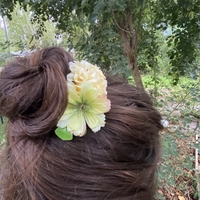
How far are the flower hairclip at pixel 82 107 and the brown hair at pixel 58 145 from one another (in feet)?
0.04

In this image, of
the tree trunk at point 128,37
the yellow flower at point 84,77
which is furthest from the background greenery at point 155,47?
the yellow flower at point 84,77

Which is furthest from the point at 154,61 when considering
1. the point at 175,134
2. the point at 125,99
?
the point at 125,99

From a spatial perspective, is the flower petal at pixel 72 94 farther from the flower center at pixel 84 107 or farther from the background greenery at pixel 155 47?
the background greenery at pixel 155 47

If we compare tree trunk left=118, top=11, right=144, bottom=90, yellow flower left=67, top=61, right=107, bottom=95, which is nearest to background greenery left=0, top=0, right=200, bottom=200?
tree trunk left=118, top=11, right=144, bottom=90

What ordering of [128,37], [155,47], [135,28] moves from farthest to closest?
[155,47] < [135,28] < [128,37]

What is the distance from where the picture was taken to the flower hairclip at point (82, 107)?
0.42 meters

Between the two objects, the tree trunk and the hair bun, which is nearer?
the hair bun

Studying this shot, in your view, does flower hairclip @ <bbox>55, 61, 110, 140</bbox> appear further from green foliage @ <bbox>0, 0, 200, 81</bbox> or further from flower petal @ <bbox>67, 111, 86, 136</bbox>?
green foliage @ <bbox>0, 0, 200, 81</bbox>

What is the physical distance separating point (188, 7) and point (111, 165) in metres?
0.99

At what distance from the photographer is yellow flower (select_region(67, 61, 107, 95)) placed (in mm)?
437

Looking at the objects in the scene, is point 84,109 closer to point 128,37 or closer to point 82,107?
point 82,107

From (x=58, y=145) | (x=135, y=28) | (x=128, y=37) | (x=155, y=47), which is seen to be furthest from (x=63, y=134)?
(x=155, y=47)

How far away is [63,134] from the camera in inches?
16.6

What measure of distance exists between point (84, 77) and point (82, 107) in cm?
5
